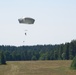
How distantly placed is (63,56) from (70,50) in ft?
17.4

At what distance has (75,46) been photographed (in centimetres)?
16600

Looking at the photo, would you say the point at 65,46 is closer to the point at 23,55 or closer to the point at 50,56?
the point at 50,56

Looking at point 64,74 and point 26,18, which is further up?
point 26,18

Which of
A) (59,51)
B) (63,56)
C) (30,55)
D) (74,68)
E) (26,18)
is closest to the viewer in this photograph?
(26,18)

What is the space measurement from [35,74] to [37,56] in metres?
124

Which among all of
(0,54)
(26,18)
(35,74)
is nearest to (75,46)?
(0,54)

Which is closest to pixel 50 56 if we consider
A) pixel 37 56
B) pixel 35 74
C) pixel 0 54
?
pixel 37 56

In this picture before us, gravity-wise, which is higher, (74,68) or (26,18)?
(26,18)

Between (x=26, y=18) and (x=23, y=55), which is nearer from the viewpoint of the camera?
(x=26, y=18)

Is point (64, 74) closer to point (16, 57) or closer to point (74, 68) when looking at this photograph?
point (74, 68)

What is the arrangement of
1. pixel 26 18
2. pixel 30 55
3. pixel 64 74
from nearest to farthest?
pixel 26 18
pixel 64 74
pixel 30 55

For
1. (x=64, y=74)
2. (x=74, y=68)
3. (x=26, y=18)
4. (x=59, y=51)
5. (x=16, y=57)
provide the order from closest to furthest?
(x=26, y=18)
(x=64, y=74)
(x=74, y=68)
(x=59, y=51)
(x=16, y=57)

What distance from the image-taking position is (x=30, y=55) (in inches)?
7830

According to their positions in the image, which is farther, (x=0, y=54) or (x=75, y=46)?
(x=75, y=46)
